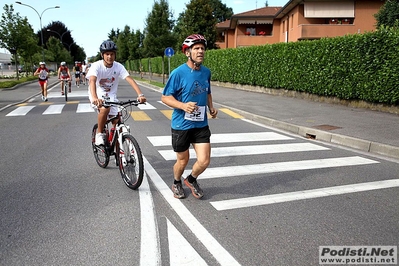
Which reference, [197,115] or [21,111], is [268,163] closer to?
[197,115]

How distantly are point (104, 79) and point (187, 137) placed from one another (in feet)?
6.35

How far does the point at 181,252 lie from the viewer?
3.21 metres

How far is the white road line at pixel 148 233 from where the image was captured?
10.2ft

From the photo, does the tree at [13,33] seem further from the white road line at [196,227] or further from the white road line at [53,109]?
the white road line at [196,227]

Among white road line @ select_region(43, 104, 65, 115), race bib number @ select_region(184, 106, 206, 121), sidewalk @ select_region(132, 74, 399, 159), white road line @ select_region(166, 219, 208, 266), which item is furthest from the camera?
white road line @ select_region(43, 104, 65, 115)

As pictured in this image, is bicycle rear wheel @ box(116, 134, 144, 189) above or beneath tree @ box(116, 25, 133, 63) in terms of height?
beneath

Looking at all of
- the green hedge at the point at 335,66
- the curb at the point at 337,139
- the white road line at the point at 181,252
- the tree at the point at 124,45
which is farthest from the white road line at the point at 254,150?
the tree at the point at 124,45

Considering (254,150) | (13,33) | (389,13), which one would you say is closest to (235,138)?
(254,150)

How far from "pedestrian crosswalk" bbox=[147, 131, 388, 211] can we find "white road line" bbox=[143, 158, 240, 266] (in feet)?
1.33

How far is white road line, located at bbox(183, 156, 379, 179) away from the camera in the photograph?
18.7ft

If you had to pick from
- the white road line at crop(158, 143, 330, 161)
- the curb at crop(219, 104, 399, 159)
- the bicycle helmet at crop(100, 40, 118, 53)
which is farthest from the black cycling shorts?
the curb at crop(219, 104, 399, 159)

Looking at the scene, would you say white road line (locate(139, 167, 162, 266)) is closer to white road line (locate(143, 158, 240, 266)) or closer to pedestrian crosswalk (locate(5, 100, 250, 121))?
white road line (locate(143, 158, 240, 266))

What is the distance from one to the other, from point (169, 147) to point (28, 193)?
3221 mm

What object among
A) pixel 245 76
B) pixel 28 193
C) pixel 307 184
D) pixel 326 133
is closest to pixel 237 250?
pixel 307 184
